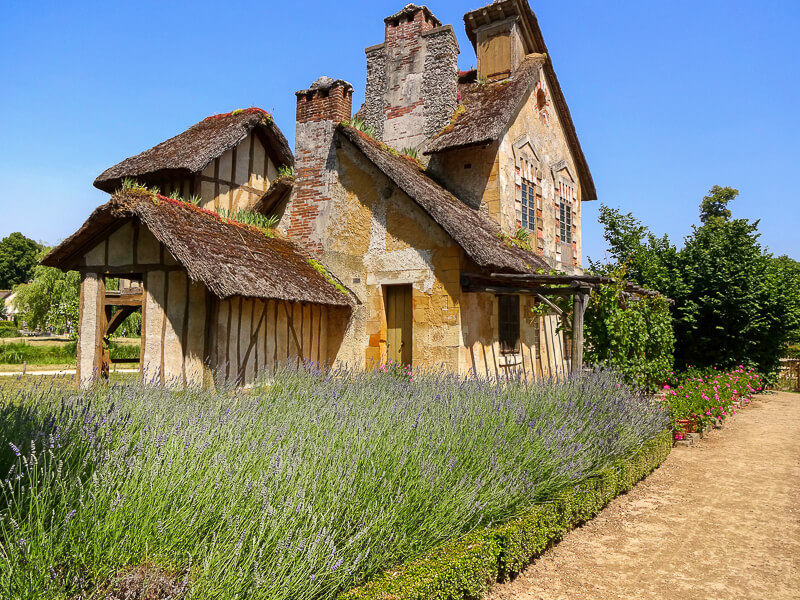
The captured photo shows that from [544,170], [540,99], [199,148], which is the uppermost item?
[540,99]

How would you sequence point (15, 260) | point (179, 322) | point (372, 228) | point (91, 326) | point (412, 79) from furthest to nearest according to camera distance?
point (15, 260), point (412, 79), point (372, 228), point (91, 326), point (179, 322)

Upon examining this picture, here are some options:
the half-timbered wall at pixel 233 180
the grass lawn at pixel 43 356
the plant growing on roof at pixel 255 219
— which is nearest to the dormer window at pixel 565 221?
the plant growing on roof at pixel 255 219

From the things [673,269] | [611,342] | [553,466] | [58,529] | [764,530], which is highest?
[673,269]

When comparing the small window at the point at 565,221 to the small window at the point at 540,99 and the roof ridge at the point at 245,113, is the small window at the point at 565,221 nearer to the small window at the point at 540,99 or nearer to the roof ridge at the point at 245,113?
the small window at the point at 540,99

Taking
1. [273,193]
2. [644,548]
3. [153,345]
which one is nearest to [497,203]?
[273,193]

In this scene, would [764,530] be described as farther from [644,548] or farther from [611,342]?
[611,342]

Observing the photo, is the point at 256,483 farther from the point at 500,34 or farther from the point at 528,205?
the point at 500,34

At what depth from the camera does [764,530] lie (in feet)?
17.3

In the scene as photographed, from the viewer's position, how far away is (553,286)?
9.03m

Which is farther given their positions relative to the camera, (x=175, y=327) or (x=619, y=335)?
(x=619, y=335)

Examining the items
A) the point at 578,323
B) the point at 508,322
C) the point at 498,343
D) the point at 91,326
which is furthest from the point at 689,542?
the point at 91,326

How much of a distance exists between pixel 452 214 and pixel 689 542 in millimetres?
5816

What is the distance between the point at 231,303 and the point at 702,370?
1257 centimetres

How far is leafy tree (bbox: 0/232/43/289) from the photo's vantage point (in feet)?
198
